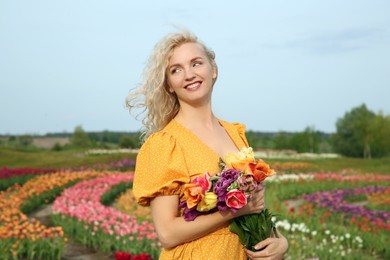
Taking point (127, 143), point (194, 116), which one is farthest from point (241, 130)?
point (127, 143)

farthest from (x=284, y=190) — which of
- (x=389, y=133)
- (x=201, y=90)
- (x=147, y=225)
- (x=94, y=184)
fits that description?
(x=389, y=133)

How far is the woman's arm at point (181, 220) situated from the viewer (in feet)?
7.92

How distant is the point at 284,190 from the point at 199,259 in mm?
10427

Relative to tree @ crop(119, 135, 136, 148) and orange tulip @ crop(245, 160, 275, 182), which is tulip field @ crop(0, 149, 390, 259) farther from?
tree @ crop(119, 135, 136, 148)

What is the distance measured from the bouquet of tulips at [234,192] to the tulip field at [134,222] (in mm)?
499

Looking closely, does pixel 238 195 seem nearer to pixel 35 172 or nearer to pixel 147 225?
pixel 147 225

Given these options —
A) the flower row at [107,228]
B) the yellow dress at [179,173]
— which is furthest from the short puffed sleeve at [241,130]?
the flower row at [107,228]

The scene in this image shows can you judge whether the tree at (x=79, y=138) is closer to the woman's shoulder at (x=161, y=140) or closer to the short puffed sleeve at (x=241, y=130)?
the short puffed sleeve at (x=241, y=130)

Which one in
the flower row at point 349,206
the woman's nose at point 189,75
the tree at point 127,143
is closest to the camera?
the woman's nose at point 189,75

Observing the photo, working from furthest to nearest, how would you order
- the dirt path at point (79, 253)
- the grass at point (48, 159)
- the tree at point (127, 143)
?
1. the tree at point (127, 143)
2. the grass at point (48, 159)
3. the dirt path at point (79, 253)

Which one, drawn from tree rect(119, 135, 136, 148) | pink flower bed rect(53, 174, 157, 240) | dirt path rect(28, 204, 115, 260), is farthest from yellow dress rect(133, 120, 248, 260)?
tree rect(119, 135, 136, 148)

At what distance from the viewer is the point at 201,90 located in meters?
2.68

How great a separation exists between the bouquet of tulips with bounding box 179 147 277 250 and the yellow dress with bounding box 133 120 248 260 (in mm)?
66

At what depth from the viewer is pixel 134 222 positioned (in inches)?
300
